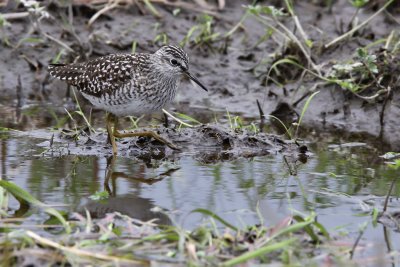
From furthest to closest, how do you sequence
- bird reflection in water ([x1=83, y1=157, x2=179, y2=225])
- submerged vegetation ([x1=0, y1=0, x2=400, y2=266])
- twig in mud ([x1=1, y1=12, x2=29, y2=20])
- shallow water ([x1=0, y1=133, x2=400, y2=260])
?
twig in mud ([x1=1, y1=12, x2=29, y2=20]) < shallow water ([x1=0, y1=133, x2=400, y2=260]) < bird reflection in water ([x1=83, y1=157, x2=179, y2=225]) < submerged vegetation ([x1=0, y1=0, x2=400, y2=266])

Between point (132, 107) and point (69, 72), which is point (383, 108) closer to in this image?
point (132, 107)

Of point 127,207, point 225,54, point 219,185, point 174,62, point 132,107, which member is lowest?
point 127,207

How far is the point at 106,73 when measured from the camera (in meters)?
9.48

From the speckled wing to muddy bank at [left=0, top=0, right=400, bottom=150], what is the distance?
107 centimetres

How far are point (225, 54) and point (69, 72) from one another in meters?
3.25

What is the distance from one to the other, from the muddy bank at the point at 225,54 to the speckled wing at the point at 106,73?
3.52 feet

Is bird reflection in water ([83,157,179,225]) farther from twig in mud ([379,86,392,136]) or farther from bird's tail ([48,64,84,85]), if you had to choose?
twig in mud ([379,86,392,136])

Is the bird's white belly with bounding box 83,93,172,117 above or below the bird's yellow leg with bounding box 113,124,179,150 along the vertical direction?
above

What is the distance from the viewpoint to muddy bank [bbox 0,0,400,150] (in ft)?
36.2

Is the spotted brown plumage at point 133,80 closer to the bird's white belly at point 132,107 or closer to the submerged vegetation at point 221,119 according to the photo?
the bird's white belly at point 132,107

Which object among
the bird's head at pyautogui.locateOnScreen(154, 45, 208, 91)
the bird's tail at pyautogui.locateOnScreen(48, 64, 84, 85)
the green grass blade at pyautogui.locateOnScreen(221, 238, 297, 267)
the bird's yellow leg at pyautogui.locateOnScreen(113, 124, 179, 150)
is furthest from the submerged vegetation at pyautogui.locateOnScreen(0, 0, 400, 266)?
the bird's head at pyautogui.locateOnScreen(154, 45, 208, 91)

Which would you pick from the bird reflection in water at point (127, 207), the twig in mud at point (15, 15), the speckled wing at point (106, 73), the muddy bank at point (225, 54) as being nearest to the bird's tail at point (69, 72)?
the speckled wing at point (106, 73)

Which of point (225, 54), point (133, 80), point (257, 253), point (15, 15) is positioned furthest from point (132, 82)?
A: point (15, 15)

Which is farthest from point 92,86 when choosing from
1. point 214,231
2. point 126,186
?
point 214,231
